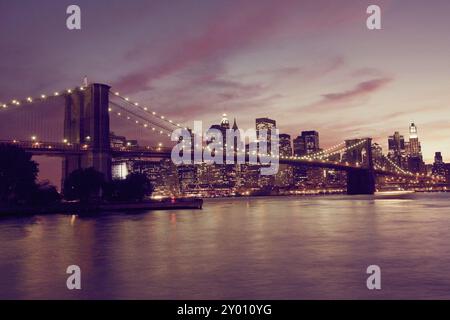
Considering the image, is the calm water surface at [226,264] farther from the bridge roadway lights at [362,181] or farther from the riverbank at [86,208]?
the bridge roadway lights at [362,181]

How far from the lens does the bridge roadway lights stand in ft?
399

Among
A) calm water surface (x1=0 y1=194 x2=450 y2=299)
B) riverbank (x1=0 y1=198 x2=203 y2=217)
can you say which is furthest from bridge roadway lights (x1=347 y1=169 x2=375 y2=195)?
calm water surface (x1=0 y1=194 x2=450 y2=299)

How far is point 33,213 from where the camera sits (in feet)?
185

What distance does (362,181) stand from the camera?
123562 millimetres

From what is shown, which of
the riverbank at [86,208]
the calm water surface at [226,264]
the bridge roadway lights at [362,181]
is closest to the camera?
the calm water surface at [226,264]

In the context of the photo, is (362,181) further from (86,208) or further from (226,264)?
(226,264)

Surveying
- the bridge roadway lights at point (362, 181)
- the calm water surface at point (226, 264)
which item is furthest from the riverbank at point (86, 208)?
the bridge roadway lights at point (362, 181)

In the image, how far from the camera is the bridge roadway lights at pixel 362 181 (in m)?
122

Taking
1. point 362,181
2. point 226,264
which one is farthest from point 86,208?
point 362,181

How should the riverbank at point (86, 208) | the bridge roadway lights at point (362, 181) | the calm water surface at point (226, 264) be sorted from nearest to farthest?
the calm water surface at point (226, 264), the riverbank at point (86, 208), the bridge roadway lights at point (362, 181)

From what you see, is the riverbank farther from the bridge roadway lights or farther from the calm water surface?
the bridge roadway lights
